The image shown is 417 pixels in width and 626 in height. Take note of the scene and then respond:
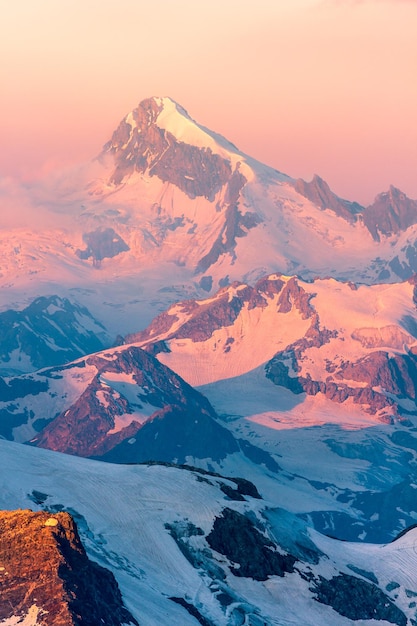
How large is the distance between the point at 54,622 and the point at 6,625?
5722 millimetres

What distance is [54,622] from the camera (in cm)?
19750

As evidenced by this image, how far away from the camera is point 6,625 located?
650 feet
